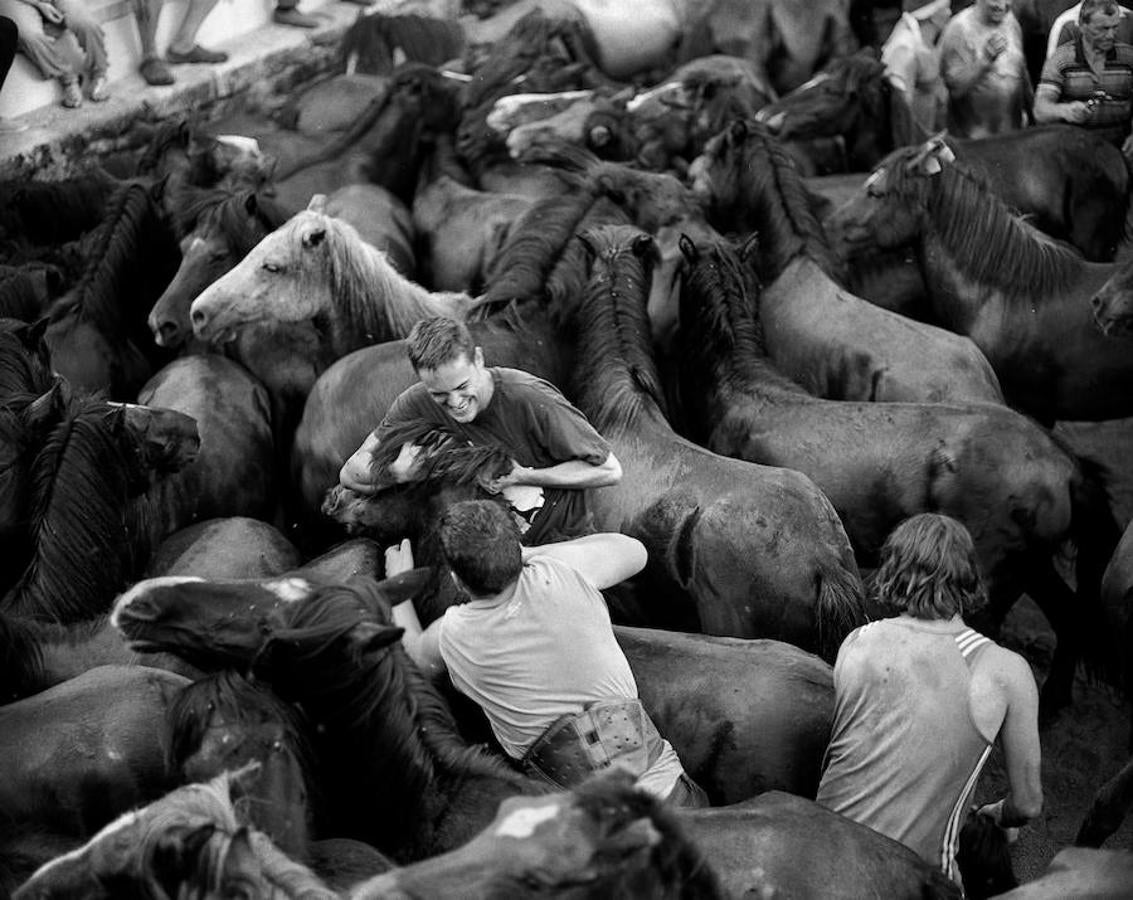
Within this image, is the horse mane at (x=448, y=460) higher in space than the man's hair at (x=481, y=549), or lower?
lower

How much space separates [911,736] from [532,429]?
5.18 feet

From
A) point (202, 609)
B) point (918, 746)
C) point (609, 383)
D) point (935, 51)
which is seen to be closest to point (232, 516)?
point (609, 383)

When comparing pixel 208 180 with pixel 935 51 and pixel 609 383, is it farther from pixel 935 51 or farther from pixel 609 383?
pixel 935 51

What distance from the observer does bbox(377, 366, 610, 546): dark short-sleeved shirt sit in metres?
4.57

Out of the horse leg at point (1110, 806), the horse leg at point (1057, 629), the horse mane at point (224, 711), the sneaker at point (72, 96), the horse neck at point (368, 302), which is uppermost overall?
the sneaker at point (72, 96)

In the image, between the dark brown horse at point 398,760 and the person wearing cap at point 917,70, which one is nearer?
the dark brown horse at point 398,760

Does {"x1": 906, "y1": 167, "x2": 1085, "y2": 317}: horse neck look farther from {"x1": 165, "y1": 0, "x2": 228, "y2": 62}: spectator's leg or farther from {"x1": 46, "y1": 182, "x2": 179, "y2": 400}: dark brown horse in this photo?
{"x1": 165, "y1": 0, "x2": 228, "y2": 62}: spectator's leg

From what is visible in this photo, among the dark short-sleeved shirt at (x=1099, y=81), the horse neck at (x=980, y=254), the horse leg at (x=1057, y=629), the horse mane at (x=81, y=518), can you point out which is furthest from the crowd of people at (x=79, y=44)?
the horse leg at (x=1057, y=629)

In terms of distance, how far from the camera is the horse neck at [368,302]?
6094 mm

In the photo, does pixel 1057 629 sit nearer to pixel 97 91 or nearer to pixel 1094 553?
pixel 1094 553

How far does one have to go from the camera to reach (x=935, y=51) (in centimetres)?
913

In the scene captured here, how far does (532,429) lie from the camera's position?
460cm

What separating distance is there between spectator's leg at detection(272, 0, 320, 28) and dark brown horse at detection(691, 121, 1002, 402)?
488cm

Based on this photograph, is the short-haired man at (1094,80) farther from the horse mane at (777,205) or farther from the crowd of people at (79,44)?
the crowd of people at (79,44)
